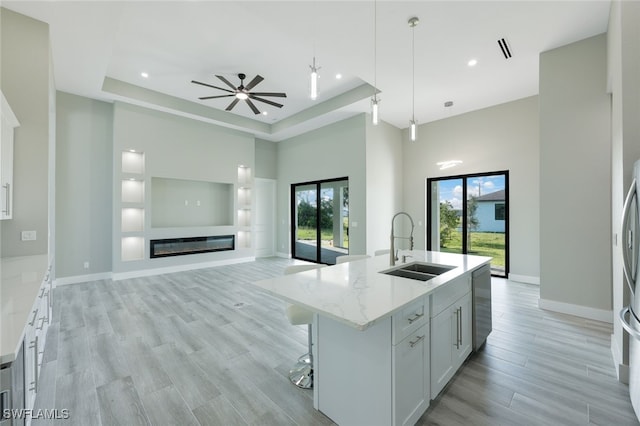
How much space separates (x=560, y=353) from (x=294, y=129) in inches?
264

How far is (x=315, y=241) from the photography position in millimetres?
7625

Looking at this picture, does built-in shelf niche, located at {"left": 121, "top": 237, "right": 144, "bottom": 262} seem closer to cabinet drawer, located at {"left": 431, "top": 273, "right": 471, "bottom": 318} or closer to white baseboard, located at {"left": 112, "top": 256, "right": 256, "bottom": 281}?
white baseboard, located at {"left": 112, "top": 256, "right": 256, "bottom": 281}

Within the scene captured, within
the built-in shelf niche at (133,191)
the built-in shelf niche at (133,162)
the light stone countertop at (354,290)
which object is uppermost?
the built-in shelf niche at (133,162)

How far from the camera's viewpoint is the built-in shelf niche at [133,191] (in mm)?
5859

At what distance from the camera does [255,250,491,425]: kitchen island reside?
1434 mm

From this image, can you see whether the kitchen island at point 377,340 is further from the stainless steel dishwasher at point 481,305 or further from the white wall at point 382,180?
the white wall at point 382,180

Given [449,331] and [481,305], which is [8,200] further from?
[481,305]

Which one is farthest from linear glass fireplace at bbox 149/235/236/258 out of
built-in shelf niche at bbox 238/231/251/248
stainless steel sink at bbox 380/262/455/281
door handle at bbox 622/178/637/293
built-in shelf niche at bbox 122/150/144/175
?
door handle at bbox 622/178/637/293

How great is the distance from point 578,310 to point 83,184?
28.4 feet

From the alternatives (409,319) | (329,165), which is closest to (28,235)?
(409,319)

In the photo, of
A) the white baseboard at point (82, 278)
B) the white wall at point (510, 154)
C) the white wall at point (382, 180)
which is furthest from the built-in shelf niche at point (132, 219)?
the white wall at point (510, 154)

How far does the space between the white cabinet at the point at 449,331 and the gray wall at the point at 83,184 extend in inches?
254

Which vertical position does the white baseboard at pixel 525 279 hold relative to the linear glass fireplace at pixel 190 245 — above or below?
below

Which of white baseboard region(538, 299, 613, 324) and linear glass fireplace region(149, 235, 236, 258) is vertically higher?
linear glass fireplace region(149, 235, 236, 258)
